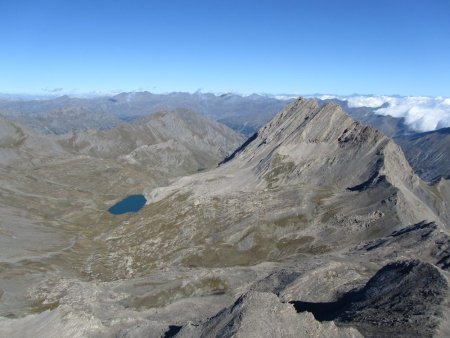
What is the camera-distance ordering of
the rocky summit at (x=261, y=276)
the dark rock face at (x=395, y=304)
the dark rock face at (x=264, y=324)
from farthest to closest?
the rocky summit at (x=261, y=276), the dark rock face at (x=395, y=304), the dark rock face at (x=264, y=324)

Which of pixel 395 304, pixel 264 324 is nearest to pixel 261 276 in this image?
pixel 395 304

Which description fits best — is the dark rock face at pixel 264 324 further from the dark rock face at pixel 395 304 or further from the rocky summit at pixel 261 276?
the dark rock face at pixel 395 304

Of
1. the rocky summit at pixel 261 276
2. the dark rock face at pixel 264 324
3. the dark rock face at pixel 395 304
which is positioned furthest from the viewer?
the rocky summit at pixel 261 276

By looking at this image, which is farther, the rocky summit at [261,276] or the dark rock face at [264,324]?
the rocky summit at [261,276]

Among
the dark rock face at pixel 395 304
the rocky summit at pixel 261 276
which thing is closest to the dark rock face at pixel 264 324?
the rocky summit at pixel 261 276

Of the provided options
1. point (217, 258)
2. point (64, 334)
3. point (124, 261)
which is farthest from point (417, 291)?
point (124, 261)

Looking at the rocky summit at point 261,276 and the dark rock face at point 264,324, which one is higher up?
the dark rock face at point 264,324

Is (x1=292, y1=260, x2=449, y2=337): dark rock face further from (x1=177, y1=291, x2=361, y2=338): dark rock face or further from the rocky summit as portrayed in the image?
(x1=177, y1=291, x2=361, y2=338): dark rock face

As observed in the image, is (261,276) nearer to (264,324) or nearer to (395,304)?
(395,304)

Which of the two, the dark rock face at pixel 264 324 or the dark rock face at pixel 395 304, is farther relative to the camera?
the dark rock face at pixel 395 304

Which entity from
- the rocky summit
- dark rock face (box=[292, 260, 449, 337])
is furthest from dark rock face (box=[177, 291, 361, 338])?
dark rock face (box=[292, 260, 449, 337])
